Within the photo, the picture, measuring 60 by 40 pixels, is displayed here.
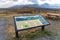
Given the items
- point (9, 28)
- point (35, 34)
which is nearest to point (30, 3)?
point (9, 28)

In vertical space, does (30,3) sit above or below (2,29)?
above

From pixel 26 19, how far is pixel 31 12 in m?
1.09

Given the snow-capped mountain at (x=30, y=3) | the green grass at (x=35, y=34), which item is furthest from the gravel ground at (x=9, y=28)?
the snow-capped mountain at (x=30, y=3)

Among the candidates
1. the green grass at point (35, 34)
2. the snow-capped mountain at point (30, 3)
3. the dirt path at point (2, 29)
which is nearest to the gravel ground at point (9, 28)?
the dirt path at point (2, 29)

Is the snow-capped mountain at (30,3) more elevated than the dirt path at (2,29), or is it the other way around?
the snow-capped mountain at (30,3)

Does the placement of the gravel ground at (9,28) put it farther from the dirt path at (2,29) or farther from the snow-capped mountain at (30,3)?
the snow-capped mountain at (30,3)

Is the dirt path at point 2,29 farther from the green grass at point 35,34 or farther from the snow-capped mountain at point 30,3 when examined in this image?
the snow-capped mountain at point 30,3

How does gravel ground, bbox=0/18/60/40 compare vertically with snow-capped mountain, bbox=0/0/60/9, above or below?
below

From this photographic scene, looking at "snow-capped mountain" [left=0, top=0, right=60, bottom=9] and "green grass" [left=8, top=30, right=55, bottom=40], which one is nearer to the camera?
"green grass" [left=8, top=30, right=55, bottom=40]

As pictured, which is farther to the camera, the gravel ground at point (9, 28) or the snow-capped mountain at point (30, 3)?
the snow-capped mountain at point (30, 3)

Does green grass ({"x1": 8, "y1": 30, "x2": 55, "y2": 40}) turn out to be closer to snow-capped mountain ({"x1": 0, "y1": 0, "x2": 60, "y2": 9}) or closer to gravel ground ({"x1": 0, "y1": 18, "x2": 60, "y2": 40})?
gravel ground ({"x1": 0, "y1": 18, "x2": 60, "y2": 40})

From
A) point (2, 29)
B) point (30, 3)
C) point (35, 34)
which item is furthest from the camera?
point (30, 3)

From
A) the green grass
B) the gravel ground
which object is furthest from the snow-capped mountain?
the green grass

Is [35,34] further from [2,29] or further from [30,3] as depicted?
[30,3]
